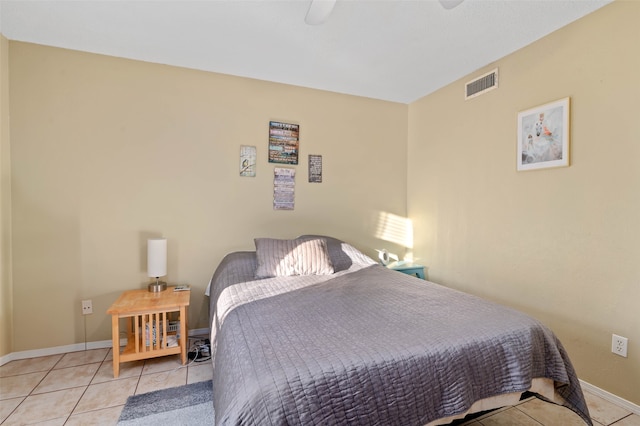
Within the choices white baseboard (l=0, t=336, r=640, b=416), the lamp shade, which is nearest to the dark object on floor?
white baseboard (l=0, t=336, r=640, b=416)

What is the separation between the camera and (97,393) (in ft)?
6.15

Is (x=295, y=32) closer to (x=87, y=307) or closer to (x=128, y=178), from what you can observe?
(x=128, y=178)

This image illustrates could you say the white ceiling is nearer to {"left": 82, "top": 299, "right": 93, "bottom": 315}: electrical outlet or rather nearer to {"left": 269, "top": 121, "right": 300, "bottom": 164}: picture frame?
{"left": 269, "top": 121, "right": 300, "bottom": 164}: picture frame

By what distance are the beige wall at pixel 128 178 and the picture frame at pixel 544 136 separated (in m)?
1.78

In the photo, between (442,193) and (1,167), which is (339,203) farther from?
(1,167)

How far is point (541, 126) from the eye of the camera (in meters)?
2.19

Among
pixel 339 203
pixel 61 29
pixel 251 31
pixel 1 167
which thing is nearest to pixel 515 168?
pixel 339 203

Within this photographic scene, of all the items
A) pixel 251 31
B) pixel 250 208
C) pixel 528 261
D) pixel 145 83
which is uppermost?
pixel 251 31

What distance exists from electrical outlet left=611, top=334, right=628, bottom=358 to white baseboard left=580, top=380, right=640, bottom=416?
0.28 metres

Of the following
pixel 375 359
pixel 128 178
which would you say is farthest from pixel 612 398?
pixel 128 178

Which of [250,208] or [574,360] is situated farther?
[250,208]

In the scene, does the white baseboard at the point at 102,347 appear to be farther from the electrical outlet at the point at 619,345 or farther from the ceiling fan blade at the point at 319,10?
the ceiling fan blade at the point at 319,10

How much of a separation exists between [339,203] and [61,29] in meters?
2.70

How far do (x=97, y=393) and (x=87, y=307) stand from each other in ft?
2.81
